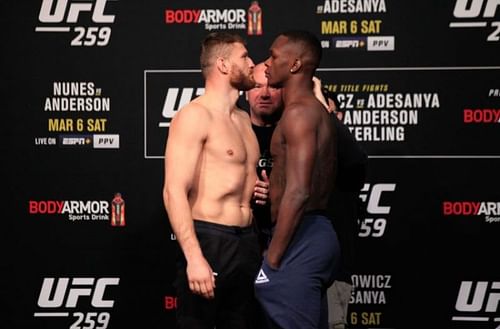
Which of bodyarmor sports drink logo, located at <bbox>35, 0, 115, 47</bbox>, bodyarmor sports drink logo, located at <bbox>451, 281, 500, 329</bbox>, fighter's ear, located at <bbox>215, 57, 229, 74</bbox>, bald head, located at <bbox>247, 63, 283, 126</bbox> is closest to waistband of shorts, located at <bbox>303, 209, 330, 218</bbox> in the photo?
fighter's ear, located at <bbox>215, 57, 229, 74</bbox>

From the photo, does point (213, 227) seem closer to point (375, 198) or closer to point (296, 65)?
point (296, 65)

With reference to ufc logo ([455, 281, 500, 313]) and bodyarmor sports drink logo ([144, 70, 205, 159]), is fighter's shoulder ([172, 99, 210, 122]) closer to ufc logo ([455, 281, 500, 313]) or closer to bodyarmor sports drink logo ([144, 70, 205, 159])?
bodyarmor sports drink logo ([144, 70, 205, 159])

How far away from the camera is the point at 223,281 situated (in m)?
3.17

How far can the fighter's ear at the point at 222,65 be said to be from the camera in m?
3.32

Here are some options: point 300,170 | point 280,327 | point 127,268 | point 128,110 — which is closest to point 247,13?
point 128,110

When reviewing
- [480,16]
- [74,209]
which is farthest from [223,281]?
[480,16]

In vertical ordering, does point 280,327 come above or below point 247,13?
below

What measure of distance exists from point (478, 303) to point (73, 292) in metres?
2.19

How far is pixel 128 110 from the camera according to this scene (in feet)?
14.9

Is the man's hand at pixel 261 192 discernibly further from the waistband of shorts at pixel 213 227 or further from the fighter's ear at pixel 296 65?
the fighter's ear at pixel 296 65

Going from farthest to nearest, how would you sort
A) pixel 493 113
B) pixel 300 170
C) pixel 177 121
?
pixel 493 113
pixel 177 121
pixel 300 170

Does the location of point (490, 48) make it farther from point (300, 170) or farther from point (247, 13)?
point (300, 170)

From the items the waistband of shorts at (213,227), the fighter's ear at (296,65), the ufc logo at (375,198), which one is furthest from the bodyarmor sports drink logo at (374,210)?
the fighter's ear at (296,65)

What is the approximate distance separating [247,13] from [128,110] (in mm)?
835
